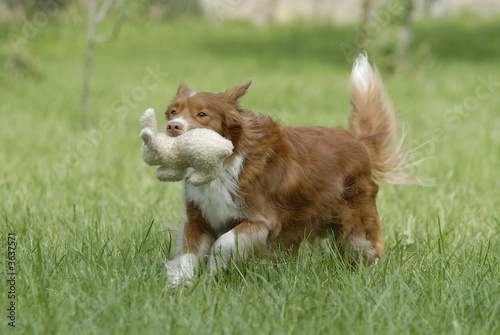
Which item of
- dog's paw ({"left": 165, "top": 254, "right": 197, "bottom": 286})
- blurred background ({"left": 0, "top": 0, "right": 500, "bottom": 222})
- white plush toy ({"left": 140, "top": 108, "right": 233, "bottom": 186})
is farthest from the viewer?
blurred background ({"left": 0, "top": 0, "right": 500, "bottom": 222})

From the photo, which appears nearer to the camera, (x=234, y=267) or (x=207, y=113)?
(x=207, y=113)

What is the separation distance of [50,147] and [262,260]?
14.9 ft

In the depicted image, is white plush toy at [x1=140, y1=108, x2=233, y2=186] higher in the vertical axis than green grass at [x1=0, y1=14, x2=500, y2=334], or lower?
higher

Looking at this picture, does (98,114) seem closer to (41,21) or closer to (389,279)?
(389,279)

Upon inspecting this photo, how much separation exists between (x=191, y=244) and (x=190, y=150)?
599mm

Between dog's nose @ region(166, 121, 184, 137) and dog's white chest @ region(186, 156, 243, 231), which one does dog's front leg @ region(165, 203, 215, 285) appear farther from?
dog's nose @ region(166, 121, 184, 137)

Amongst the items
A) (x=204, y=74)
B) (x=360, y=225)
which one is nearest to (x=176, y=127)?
(x=360, y=225)

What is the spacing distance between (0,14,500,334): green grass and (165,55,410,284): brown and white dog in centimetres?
14

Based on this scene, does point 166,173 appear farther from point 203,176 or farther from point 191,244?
point 191,244

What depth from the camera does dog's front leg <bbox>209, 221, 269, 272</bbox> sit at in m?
3.29

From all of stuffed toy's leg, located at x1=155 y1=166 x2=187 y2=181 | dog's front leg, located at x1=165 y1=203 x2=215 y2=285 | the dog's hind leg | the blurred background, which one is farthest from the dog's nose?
the blurred background

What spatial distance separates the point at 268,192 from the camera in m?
3.42

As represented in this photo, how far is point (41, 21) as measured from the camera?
18.2 m

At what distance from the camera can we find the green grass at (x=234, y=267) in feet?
9.27
